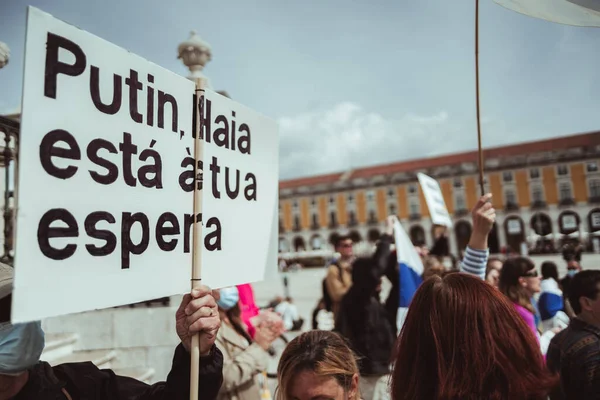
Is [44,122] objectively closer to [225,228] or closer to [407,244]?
[225,228]

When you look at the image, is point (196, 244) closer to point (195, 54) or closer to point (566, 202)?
point (195, 54)

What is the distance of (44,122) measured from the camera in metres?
0.88

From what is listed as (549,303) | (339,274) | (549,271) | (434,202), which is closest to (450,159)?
(549,271)

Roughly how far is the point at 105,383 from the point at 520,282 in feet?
7.84

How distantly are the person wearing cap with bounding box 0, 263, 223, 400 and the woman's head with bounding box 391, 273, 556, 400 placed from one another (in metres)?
0.50

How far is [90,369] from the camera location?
4.10ft

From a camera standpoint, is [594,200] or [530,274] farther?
[594,200]

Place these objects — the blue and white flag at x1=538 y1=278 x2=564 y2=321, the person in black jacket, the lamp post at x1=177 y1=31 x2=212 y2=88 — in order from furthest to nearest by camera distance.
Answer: the lamp post at x1=177 y1=31 x2=212 y2=88, the blue and white flag at x1=538 y1=278 x2=564 y2=321, the person in black jacket

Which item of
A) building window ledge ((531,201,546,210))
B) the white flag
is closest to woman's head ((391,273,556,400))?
the white flag

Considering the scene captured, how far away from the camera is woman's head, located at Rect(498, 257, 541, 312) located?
106 inches

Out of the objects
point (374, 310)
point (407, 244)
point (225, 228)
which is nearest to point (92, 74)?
point (225, 228)

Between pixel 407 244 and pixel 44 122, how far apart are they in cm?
283

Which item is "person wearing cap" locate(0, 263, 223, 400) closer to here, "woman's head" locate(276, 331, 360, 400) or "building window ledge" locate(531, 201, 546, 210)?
"woman's head" locate(276, 331, 360, 400)

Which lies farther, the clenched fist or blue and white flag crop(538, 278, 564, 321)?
blue and white flag crop(538, 278, 564, 321)
